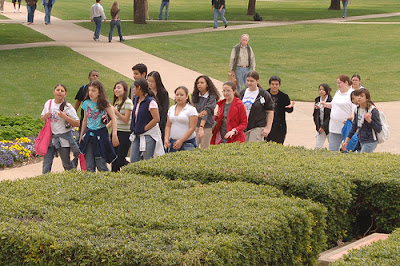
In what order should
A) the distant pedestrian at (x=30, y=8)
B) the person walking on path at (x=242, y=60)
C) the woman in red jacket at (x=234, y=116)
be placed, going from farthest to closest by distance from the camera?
the distant pedestrian at (x=30, y=8) < the person walking on path at (x=242, y=60) < the woman in red jacket at (x=234, y=116)

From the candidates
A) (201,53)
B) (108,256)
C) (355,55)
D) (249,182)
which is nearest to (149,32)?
(201,53)

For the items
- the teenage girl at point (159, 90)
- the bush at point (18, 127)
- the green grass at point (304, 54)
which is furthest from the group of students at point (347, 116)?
the green grass at point (304, 54)

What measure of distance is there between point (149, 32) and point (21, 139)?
19.3m

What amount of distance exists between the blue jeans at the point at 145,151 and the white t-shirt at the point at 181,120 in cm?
37

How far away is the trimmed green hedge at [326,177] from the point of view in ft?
24.0

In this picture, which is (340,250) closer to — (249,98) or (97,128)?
(97,128)

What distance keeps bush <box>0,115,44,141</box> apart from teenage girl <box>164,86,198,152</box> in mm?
4016

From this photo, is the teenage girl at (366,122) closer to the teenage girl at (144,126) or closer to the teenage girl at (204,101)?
the teenage girl at (204,101)

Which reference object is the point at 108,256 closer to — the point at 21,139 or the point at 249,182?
the point at 249,182

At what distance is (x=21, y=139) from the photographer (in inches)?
503

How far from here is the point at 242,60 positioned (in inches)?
685

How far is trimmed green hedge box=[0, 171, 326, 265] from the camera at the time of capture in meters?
5.42

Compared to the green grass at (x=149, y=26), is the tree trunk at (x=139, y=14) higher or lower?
higher

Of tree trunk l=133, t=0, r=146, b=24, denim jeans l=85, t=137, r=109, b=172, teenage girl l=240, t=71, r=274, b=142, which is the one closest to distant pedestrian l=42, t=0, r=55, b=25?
tree trunk l=133, t=0, r=146, b=24
